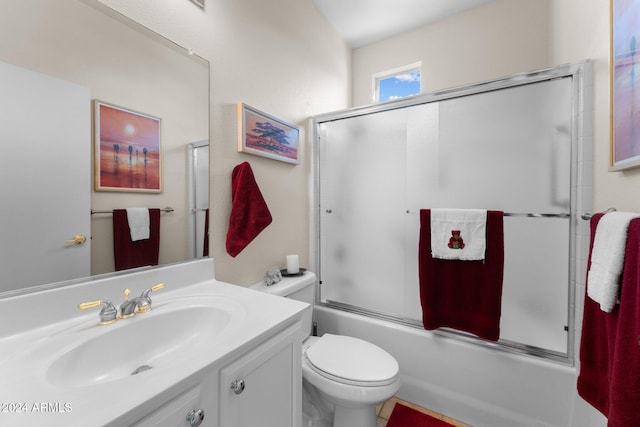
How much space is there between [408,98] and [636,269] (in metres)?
1.28

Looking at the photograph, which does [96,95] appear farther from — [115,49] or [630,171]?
[630,171]

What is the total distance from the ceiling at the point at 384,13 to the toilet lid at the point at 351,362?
2.36m

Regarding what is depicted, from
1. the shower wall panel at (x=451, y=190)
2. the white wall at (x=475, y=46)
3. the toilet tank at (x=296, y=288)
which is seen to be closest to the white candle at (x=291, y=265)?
the toilet tank at (x=296, y=288)

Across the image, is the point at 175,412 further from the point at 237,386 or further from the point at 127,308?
the point at 127,308

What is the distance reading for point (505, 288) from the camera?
1341mm

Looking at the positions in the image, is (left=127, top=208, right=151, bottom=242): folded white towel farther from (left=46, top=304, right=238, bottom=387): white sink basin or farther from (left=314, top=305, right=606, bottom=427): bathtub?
(left=314, top=305, right=606, bottom=427): bathtub

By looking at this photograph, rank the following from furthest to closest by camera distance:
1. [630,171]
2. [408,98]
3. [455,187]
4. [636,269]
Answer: [408,98] → [455,187] → [630,171] → [636,269]

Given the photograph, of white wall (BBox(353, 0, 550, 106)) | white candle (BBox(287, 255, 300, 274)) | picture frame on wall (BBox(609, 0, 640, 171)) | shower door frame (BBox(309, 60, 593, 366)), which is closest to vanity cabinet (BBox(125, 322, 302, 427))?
white candle (BBox(287, 255, 300, 274))

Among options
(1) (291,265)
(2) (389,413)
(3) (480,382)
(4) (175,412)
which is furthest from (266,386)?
(3) (480,382)

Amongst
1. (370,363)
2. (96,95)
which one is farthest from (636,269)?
(96,95)

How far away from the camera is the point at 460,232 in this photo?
1.34m

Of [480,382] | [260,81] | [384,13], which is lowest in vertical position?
[480,382]

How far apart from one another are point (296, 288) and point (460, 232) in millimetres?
954

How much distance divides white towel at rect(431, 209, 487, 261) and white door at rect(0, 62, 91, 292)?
60.0 inches
